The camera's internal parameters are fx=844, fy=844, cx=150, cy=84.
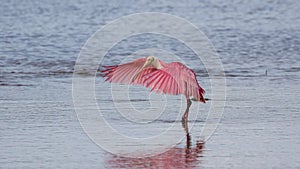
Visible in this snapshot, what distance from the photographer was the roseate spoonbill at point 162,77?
364 inches

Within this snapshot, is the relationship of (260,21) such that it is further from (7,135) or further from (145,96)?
(7,135)

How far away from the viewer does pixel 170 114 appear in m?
9.91

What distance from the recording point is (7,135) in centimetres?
859

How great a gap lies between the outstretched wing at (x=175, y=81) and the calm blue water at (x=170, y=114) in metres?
0.41

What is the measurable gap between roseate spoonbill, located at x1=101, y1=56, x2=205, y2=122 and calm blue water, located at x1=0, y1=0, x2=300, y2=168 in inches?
16.3

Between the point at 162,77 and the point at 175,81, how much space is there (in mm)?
154

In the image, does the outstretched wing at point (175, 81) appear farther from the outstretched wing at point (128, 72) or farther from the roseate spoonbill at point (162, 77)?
the outstretched wing at point (128, 72)

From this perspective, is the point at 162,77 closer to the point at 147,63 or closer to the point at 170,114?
the point at 147,63

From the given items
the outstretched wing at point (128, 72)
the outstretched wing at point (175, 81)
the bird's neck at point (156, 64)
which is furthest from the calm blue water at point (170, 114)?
the bird's neck at point (156, 64)

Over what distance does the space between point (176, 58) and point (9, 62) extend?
3.08 m

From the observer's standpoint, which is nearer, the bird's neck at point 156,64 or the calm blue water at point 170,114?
the calm blue water at point 170,114

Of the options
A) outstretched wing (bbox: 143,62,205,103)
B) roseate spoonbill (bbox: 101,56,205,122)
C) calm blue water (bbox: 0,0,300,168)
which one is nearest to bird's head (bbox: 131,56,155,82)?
roseate spoonbill (bbox: 101,56,205,122)

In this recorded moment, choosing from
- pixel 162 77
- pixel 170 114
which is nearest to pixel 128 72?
pixel 162 77

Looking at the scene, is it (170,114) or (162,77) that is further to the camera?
(170,114)
